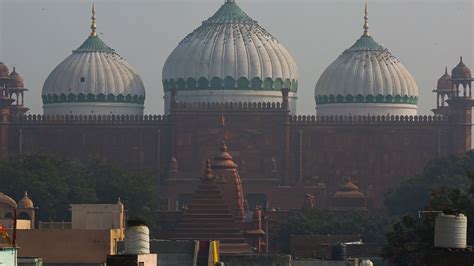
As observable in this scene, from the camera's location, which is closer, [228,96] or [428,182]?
[428,182]

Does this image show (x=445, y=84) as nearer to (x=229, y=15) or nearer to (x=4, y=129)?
(x=229, y=15)

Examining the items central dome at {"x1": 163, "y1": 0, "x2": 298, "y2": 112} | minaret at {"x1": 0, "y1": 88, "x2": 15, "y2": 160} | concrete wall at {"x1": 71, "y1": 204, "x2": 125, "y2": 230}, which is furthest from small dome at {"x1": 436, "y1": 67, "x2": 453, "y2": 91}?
concrete wall at {"x1": 71, "y1": 204, "x2": 125, "y2": 230}

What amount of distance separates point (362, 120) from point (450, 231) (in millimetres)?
81599

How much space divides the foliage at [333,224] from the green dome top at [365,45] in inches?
915

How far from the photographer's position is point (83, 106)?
109 metres

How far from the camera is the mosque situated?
102m

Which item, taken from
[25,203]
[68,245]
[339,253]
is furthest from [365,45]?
[339,253]

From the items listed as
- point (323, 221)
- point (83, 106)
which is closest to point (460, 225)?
point (323, 221)

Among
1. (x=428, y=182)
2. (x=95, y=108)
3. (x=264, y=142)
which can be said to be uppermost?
(x=95, y=108)

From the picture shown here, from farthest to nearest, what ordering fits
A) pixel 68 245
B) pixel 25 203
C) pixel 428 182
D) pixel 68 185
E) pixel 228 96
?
pixel 228 96
pixel 428 182
pixel 68 185
pixel 25 203
pixel 68 245

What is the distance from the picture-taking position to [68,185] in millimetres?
87688

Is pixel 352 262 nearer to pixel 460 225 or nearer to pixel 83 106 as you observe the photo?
pixel 460 225

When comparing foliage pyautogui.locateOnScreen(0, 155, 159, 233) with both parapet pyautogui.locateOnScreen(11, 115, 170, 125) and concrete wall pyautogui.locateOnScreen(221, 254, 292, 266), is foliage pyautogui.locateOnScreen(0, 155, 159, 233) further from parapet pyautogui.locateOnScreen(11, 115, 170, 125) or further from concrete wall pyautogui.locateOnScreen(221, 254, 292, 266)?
concrete wall pyautogui.locateOnScreen(221, 254, 292, 266)

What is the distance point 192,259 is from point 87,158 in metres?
54.2
